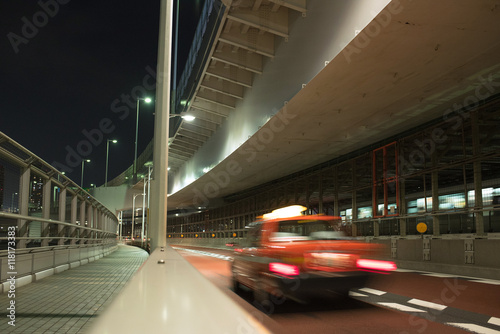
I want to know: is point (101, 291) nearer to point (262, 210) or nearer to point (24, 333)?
point (24, 333)

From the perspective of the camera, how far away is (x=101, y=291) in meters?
7.66

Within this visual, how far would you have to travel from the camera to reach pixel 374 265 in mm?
7555

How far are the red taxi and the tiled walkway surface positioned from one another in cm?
269

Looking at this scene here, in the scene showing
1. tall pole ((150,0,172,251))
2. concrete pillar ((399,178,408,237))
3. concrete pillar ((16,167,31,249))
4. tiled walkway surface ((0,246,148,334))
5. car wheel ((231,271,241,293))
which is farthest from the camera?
concrete pillar ((399,178,408,237))

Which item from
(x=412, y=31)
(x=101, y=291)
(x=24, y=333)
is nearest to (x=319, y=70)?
(x=412, y=31)

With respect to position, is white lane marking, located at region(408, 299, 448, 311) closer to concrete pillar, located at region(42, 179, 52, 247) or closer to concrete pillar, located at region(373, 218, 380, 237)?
concrete pillar, located at region(42, 179, 52, 247)

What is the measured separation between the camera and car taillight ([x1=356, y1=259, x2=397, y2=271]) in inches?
293

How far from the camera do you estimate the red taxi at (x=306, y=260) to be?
7008 millimetres

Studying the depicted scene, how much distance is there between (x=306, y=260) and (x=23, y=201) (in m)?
5.58
